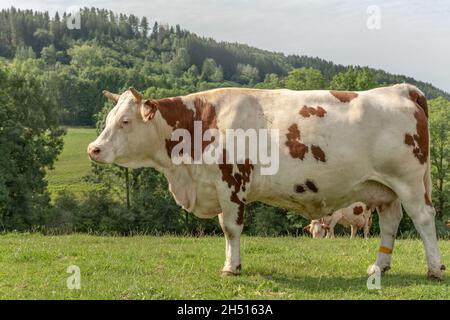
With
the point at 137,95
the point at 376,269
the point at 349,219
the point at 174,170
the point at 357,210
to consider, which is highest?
the point at 137,95

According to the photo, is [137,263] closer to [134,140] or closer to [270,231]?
[134,140]

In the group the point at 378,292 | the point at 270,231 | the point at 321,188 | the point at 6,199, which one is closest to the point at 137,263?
the point at 321,188

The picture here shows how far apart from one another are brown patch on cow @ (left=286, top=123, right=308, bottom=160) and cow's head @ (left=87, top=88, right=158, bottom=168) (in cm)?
235

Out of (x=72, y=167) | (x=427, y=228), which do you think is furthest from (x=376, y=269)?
(x=72, y=167)

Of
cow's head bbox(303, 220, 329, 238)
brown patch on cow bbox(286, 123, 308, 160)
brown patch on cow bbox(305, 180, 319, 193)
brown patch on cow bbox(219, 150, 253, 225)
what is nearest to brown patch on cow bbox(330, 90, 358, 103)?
brown patch on cow bbox(286, 123, 308, 160)

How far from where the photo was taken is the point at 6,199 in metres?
39.0

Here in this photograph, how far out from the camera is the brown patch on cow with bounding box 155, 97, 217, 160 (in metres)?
9.91

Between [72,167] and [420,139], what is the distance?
3084 inches

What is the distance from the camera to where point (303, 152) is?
9352mm

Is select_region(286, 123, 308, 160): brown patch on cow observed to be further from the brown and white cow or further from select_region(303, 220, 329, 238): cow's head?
select_region(303, 220, 329, 238): cow's head

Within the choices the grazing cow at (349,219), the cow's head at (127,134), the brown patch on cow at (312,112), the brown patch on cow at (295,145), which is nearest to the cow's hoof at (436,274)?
the brown patch on cow at (295,145)

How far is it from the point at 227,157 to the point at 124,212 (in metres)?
45.9

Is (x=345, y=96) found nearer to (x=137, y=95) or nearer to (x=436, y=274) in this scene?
(x=436, y=274)
